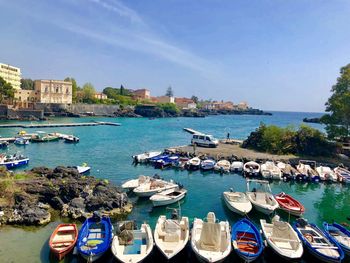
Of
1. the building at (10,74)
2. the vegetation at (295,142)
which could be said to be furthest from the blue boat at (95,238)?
the building at (10,74)

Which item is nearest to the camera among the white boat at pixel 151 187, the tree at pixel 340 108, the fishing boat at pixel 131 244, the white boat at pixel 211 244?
the fishing boat at pixel 131 244

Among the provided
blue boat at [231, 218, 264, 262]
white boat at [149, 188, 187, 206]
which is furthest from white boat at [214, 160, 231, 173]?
blue boat at [231, 218, 264, 262]

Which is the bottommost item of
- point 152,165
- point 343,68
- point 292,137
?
point 152,165

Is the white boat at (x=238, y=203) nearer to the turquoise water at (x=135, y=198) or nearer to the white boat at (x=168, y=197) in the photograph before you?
the turquoise water at (x=135, y=198)

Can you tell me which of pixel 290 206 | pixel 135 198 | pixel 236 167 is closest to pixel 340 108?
pixel 236 167

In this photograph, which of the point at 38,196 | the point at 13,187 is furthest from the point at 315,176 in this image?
the point at 13,187

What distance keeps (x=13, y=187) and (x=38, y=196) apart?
2.98 metres

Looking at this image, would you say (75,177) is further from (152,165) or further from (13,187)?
(152,165)

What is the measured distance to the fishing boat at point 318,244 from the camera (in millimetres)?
15844

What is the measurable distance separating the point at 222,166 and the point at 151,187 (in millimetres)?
13913

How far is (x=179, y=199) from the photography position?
2578 centimetres

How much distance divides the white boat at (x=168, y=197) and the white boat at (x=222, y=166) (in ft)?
39.3

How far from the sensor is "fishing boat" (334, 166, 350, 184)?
113ft

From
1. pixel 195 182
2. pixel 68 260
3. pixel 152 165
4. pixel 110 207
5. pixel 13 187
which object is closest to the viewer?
pixel 68 260
